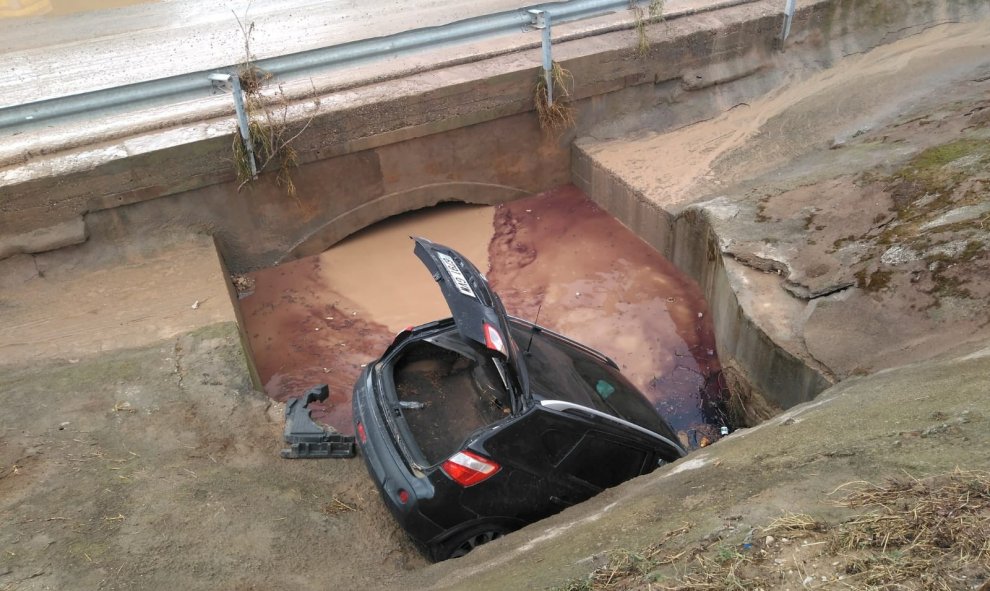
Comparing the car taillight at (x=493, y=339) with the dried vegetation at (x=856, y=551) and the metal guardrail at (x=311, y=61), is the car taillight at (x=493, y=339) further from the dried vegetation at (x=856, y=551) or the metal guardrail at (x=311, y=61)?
the metal guardrail at (x=311, y=61)

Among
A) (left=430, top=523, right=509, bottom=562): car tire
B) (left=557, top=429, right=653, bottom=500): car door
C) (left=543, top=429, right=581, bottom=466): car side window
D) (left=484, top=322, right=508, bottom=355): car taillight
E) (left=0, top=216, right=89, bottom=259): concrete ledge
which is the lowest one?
(left=430, top=523, right=509, bottom=562): car tire

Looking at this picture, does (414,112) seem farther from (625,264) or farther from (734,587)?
(734,587)

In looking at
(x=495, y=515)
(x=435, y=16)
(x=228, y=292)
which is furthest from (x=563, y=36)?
(x=495, y=515)

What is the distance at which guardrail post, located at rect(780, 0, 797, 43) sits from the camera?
399 inches

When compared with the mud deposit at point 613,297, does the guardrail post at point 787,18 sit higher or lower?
higher

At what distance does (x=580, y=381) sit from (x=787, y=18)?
289 inches

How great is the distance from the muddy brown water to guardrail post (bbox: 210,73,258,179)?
1.42 m

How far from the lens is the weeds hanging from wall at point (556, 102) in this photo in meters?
9.09

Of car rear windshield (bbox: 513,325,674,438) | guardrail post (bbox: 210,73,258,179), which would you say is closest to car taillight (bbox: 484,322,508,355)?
car rear windshield (bbox: 513,325,674,438)

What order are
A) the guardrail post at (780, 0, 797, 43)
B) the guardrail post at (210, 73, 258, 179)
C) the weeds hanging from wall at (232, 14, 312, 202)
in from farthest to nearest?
1. the guardrail post at (780, 0, 797, 43)
2. the weeds hanging from wall at (232, 14, 312, 202)
3. the guardrail post at (210, 73, 258, 179)

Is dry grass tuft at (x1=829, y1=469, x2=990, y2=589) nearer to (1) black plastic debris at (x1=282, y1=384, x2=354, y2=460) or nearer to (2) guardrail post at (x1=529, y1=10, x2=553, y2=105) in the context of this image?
(1) black plastic debris at (x1=282, y1=384, x2=354, y2=460)

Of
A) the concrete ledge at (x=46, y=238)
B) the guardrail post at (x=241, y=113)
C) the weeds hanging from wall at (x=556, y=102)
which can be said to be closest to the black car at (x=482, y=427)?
the guardrail post at (x=241, y=113)

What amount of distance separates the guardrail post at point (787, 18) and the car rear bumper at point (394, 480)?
837 cm

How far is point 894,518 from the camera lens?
3.02 metres
